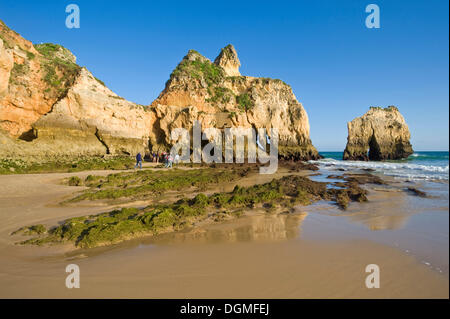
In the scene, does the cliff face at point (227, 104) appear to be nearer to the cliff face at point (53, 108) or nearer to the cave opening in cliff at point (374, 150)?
the cliff face at point (53, 108)

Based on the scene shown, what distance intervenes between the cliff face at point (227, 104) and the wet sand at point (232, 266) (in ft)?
77.1

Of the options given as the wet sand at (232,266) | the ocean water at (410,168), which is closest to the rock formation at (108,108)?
the ocean water at (410,168)

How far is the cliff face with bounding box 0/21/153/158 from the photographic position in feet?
59.1

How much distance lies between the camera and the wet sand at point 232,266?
2.66 meters

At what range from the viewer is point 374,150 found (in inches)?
1453

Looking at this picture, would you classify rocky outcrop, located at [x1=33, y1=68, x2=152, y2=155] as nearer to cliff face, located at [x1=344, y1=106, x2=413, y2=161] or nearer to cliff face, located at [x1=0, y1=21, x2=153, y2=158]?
cliff face, located at [x1=0, y1=21, x2=153, y2=158]

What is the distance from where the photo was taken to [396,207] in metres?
6.52

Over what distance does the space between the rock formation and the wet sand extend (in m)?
18.4

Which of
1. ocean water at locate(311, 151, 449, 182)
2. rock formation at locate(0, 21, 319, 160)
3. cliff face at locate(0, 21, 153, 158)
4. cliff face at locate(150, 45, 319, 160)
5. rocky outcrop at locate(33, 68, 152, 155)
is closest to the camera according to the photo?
ocean water at locate(311, 151, 449, 182)

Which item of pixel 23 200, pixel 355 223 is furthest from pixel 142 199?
pixel 355 223

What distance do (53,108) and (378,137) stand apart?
158 ft

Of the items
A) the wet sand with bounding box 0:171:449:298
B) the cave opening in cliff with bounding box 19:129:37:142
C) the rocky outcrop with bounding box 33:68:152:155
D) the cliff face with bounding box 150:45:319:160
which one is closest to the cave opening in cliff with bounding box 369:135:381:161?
the cliff face with bounding box 150:45:319:160
